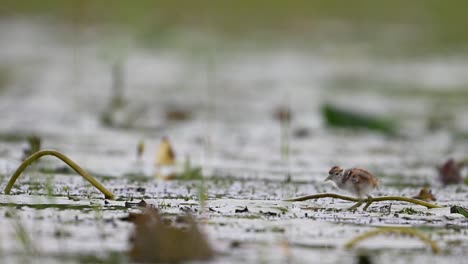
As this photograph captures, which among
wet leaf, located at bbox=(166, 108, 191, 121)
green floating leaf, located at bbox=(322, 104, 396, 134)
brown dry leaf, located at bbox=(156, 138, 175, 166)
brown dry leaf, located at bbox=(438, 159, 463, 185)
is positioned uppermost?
wet leaf, located at bbox=(166, 108, 191, 121)

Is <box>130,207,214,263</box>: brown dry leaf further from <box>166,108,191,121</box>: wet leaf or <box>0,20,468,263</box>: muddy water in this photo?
<box>166,108,191,121</box>: wet leaf

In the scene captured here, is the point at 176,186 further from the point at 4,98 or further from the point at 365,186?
the point at 4,98

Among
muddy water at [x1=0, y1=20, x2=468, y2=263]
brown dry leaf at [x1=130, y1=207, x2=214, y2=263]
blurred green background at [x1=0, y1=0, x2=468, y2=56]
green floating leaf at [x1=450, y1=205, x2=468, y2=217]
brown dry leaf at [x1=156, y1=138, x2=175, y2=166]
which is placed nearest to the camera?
brown dry leaf at [x1=130, y1=207, x2=214, y2=263]

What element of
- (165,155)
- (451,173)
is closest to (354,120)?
(165,155)

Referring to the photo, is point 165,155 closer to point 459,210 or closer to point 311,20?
point 459,210

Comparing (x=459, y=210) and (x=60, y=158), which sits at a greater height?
(x=60, y=158)

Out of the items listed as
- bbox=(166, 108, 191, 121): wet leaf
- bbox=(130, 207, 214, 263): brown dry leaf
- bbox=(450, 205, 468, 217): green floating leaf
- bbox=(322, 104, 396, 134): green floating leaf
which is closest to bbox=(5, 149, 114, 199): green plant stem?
bbox=(130, 207, 214, 263): brown dry leaf
